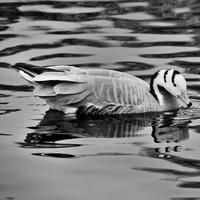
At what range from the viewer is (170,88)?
12469mm

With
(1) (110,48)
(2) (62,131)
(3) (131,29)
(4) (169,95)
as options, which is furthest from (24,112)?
(3) (131,29)

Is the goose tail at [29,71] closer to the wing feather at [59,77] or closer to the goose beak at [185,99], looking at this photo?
the wing feather at [59,77]

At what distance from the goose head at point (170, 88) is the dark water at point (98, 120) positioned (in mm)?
327

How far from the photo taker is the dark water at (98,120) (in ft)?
29.7

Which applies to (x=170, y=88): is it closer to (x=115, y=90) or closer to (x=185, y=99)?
(x=185, y=99)

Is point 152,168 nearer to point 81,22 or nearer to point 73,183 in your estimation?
point 73,183

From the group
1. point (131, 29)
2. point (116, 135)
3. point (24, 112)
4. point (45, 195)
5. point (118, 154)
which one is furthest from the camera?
point (131, 29)

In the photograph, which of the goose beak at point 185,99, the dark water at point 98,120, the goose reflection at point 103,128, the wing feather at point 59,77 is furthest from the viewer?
the goose beak at point 185,99

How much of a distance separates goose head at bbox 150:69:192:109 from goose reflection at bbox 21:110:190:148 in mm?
266

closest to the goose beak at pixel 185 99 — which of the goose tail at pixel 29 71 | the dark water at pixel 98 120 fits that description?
the dark water at pixel 98 120

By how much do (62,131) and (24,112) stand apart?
1.05 m

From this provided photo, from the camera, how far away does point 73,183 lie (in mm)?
9031

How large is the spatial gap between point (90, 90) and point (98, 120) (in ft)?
1.55

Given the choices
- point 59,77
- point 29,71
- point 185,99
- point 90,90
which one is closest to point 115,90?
point 90,90
